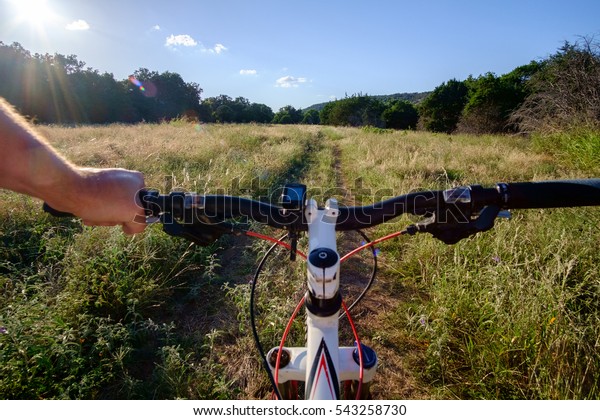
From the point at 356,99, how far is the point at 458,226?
59461 millimetres

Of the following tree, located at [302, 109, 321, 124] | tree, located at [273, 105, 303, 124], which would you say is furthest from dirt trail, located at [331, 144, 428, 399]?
tree, located at [302, 109, 321, 124]

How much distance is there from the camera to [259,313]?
246 centimetres

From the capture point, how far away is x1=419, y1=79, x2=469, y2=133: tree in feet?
129

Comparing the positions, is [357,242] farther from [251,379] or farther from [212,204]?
[212,204]

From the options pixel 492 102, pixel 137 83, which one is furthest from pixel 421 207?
pixel 137 83

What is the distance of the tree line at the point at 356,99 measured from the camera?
9.40 metres

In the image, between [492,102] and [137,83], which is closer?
[492,102]

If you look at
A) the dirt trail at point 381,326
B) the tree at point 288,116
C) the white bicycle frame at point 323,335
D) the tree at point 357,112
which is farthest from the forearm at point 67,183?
the tree at point 288,116

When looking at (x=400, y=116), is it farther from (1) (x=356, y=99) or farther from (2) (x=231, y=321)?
(2) (x=231, y=321)

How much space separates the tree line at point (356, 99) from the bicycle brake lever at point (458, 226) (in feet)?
32.7

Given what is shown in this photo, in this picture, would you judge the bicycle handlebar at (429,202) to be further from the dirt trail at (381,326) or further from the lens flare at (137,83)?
the lens flare at (137,83)

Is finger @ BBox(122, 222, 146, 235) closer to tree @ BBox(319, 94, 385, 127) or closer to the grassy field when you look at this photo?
the grassy field

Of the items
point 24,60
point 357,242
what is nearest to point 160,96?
point 24,60
